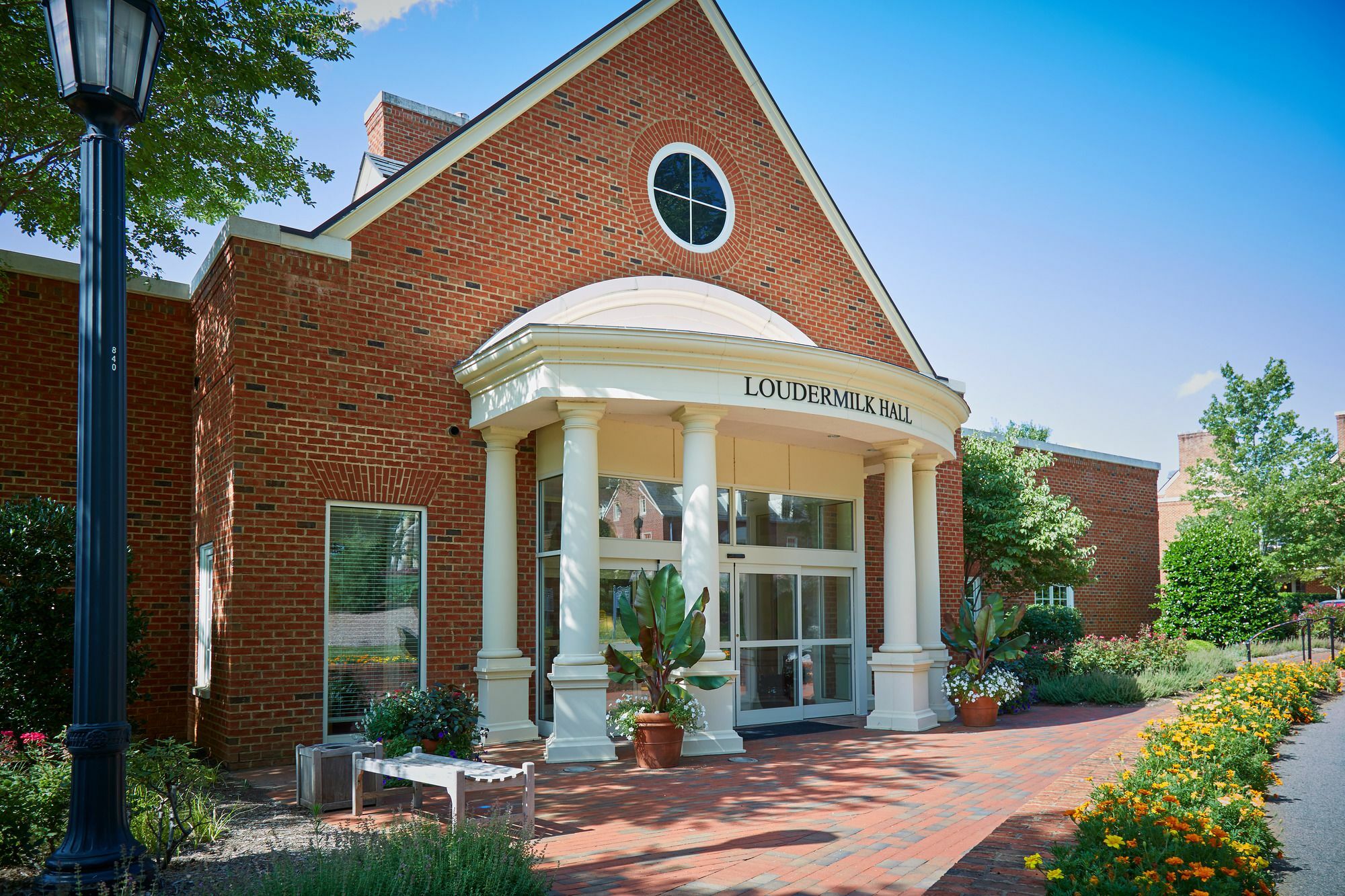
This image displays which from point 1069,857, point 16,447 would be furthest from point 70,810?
point 16,447

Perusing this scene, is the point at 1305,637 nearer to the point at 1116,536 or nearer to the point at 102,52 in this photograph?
the point at 1116,536

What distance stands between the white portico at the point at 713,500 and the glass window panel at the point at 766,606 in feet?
0.09

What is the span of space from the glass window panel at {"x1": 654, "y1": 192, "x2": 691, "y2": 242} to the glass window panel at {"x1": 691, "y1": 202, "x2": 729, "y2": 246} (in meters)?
0.08

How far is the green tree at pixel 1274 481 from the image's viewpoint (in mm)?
30531

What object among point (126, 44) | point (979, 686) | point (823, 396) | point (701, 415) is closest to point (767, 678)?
point (979, 686)

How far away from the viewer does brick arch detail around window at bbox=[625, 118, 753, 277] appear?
14008 mm

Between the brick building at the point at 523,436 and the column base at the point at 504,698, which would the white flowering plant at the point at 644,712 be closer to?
the brick building at the point at 523,436

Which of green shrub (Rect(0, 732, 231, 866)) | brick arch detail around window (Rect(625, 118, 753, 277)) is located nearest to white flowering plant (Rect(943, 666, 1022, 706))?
brick arch detail around window (Rect(625, 118, 753, 277))

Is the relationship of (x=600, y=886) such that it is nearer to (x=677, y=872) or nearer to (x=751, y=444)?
(x=677, y=872)

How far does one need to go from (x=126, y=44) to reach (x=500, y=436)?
24.0 ft

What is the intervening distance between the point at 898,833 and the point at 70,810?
517 cm

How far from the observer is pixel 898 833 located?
23.2ft

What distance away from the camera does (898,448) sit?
13148 mm

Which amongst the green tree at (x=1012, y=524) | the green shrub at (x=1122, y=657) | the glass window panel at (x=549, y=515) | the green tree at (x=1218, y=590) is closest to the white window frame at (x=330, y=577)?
the glass window panel at (x=549, y=515)
